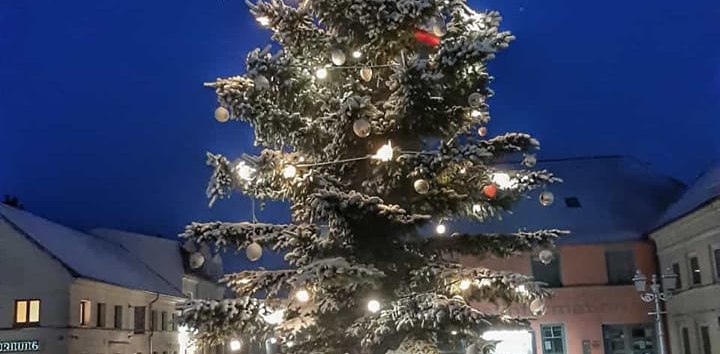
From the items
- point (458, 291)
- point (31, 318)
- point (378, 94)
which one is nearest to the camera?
point (458, 291)

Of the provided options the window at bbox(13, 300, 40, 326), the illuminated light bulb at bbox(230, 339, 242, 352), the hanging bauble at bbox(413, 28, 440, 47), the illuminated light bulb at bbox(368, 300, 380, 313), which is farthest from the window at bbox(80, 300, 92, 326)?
the hanging bauble at bbox(413, 28, 440, 47)

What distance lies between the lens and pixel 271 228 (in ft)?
29.6

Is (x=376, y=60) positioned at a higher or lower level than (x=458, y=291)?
higher

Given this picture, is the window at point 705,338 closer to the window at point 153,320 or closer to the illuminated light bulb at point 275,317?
the illuminated light bulb at point 275,317

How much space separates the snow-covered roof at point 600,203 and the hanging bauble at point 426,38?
16315 millimetres

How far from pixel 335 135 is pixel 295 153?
59cm

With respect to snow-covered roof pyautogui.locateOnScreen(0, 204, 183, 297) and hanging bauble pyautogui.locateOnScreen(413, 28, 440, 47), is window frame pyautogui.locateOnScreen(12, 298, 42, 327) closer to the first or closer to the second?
snow-covered roof pyautogui.locateOnScreen(0, 204, 183, 297)

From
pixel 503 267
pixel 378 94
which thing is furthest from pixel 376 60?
pixel 503 267

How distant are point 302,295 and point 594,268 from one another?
19.7 m

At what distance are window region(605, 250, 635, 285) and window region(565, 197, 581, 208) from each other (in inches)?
88.0

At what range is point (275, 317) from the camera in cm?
900

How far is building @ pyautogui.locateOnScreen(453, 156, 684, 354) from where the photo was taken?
26109 millimetres

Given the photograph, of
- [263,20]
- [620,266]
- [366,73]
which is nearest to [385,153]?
[366,73]

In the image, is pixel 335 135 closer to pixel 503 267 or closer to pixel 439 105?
pixel 439 105
